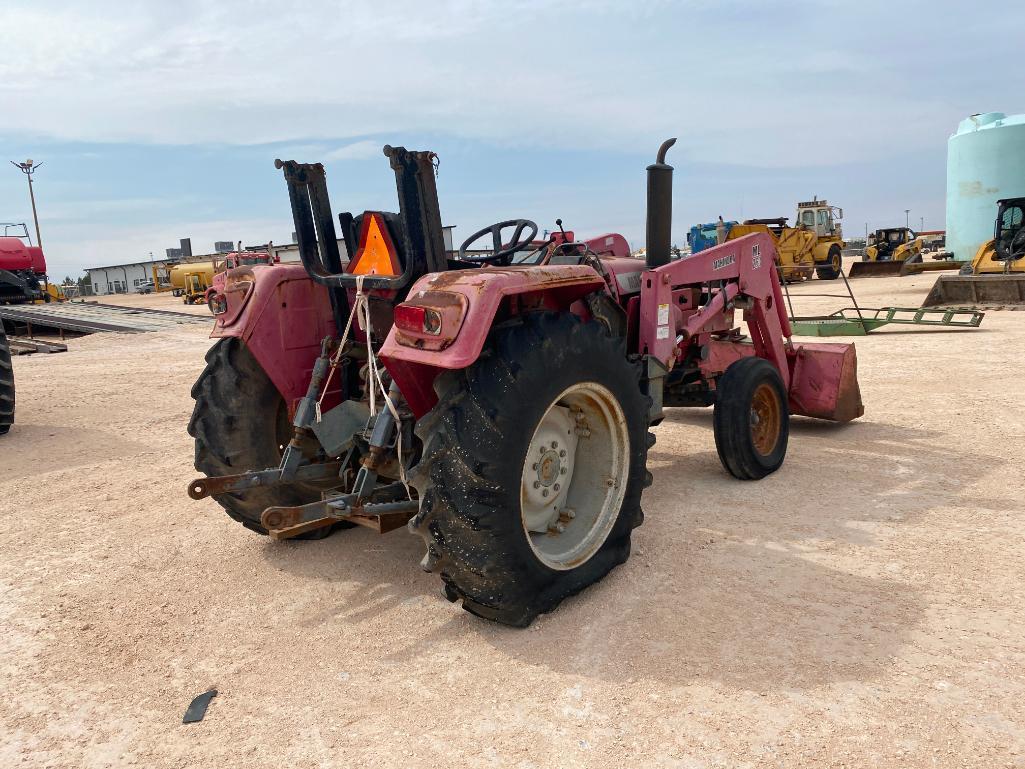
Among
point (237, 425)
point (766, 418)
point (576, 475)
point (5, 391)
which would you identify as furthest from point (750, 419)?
point (5, 391)

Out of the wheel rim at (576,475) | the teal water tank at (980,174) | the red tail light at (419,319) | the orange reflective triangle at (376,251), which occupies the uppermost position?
the teal water tank at (980,174)

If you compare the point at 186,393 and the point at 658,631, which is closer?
the point at 658,631

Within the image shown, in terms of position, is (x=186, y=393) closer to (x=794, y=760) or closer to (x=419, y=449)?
(x=419, y=449)

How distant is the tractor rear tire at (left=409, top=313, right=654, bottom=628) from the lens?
2.74 m

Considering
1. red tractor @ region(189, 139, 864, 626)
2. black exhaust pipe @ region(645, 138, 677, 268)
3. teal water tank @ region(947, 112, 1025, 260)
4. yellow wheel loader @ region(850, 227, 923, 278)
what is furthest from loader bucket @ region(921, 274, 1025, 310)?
teal water tank @ region(947, 112, 1025, 260)

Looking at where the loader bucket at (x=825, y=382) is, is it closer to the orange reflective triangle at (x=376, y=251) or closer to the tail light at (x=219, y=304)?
the orange reflective triangle at (x=376, y=251)

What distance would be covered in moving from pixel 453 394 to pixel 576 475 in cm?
96

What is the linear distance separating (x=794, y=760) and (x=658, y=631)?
0.80 m

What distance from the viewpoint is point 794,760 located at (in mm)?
2168

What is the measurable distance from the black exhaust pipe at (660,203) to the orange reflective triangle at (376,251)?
1715 millimetres

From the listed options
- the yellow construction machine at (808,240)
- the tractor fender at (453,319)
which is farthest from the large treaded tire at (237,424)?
the yellow construction machine at (808,240)

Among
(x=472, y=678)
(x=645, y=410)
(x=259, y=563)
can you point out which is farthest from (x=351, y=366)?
(x=472, y=678)

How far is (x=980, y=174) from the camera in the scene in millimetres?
28891

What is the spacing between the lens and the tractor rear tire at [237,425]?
12.3 feet
